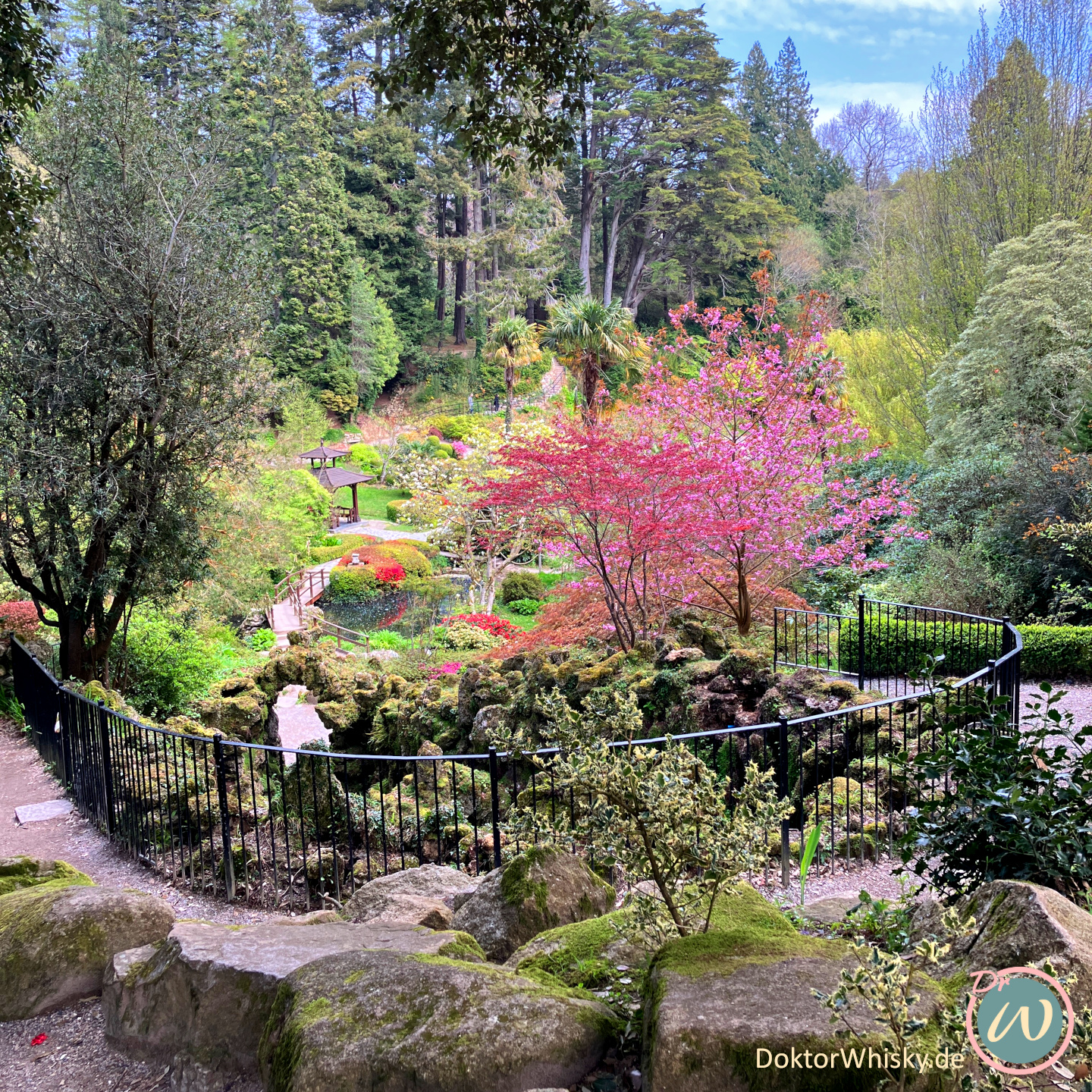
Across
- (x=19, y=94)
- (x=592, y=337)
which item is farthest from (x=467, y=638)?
(x=19, y=94)

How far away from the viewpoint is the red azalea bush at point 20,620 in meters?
12.5

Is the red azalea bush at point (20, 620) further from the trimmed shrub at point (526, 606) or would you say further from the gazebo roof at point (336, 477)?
the gazebo roof at point (336, 477)

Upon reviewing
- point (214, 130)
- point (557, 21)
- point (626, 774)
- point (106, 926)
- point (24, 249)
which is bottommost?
point (106, 926)

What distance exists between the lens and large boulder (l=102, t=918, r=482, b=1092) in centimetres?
319

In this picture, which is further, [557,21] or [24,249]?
[24,249]

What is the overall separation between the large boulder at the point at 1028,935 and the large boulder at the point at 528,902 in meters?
1.78

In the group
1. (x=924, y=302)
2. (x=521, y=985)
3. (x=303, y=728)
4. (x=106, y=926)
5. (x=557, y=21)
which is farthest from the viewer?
(x=924, y=302)

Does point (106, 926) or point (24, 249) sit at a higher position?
point (24, 249)

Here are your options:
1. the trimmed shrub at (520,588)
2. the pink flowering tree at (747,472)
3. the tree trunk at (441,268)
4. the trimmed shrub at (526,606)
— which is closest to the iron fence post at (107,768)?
the pink flowering tree at (747,472)

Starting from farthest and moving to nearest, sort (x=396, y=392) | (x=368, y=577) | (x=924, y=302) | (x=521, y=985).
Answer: (x=396, y=392) < (x=368, y=577) < (x=924, y=302) < (x=521, y=985)

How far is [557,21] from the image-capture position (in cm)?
581

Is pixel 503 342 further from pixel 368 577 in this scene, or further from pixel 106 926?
pixel 106 926

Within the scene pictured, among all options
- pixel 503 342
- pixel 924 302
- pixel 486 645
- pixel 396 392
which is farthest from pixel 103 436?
pixel 396 392

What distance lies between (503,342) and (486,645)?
17.4 meters
